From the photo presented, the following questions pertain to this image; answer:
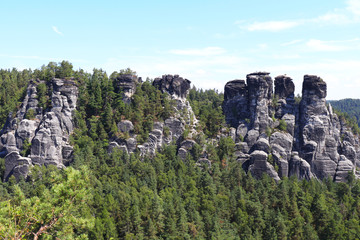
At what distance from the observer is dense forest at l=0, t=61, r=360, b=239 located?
192 ft

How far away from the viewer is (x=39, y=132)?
84125mm

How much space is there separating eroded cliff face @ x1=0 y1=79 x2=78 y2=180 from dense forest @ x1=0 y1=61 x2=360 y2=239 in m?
2.90

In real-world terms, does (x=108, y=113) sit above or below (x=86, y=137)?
above

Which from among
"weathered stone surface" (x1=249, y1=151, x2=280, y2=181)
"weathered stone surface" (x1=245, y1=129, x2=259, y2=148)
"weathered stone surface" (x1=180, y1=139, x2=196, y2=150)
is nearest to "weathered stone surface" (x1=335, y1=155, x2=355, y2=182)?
"weathered stone surface" (x1=249, y1=151, x2=280, y2=181)

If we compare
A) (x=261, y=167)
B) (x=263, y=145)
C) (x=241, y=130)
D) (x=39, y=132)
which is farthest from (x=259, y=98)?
(x=39, y=132)

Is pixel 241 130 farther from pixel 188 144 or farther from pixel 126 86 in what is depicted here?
pixel 126 86

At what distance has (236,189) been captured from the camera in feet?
249

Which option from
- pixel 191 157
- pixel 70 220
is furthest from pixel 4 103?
pixel 70 220

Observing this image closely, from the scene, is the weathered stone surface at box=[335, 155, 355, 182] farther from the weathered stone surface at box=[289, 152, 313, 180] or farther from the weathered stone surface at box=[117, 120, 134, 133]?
the weathered stone surface at box=[117, 120, 134, 133]

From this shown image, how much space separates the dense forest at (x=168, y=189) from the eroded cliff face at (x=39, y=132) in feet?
9.50

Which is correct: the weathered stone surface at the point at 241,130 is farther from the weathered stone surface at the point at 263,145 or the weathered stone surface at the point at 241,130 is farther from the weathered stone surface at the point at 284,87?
the weathered stone surface at the point at 284,87

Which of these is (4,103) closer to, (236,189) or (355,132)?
(236,189)

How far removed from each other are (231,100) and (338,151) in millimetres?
39497

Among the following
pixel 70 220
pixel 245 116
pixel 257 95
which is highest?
pixel 257 95
